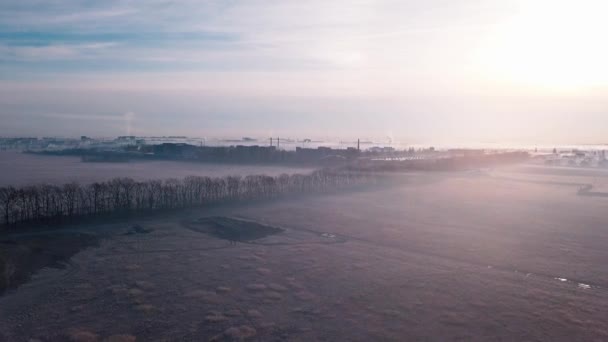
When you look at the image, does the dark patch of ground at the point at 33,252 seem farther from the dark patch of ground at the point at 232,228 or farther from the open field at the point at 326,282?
the dark patch of ground at the point at 232,228

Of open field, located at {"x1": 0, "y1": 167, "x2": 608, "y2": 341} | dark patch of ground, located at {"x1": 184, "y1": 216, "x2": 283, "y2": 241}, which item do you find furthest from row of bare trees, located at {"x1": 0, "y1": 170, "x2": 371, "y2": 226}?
dark patch of ground, located at {"x1": 184, "y1": 216, "x2": 283, "y2": 241}

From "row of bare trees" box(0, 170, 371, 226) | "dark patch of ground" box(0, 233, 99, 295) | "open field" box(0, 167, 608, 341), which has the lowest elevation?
"open field" box(0, 167, 608, 341)

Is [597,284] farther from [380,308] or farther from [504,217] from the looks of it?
[504,217]

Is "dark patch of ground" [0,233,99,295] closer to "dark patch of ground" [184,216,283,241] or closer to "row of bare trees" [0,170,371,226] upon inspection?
"row of bare trees" [0,170,371,226]

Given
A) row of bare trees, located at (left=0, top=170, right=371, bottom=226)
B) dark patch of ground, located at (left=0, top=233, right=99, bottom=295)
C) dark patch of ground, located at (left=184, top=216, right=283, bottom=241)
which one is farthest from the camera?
row of bare trees, located at (left=0, top=170, right=371, bottom=226)

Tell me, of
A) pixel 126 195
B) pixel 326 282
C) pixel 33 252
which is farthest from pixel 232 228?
pixel 326 282

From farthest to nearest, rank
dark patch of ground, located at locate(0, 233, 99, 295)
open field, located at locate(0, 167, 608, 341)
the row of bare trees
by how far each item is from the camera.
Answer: the row of bare trees → dark patch of ground, located at locate(0, 233, 99, 295) → open field, located at locate(0, 167, 608, 341)
